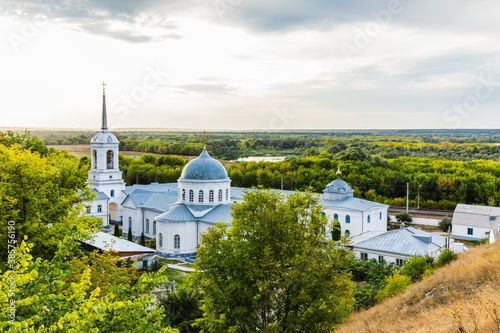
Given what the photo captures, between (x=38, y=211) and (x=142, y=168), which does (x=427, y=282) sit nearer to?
(x=38, y=211)

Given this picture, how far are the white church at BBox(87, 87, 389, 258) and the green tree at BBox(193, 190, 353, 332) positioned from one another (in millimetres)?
17978

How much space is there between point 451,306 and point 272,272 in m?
5.56

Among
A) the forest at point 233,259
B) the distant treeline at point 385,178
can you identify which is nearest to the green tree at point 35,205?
the forest at point 233,259

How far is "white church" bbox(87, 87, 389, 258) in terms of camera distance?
3650 centimetres

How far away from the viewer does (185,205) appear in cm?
3841

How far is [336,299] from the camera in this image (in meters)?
14.5

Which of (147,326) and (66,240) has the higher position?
(66,240)

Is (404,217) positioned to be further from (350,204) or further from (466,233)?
(350,204)

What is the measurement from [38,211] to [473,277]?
1622cm

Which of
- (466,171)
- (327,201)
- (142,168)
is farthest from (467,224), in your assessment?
(142,168)

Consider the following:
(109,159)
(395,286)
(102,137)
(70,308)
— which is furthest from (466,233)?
(70,308)

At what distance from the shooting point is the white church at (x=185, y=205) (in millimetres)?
36500

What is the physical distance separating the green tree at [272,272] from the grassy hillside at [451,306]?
1544mm

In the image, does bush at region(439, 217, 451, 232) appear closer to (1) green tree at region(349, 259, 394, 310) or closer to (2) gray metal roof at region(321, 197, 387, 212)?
(2) gray metal roof at region(321, 197, 387, 212)
